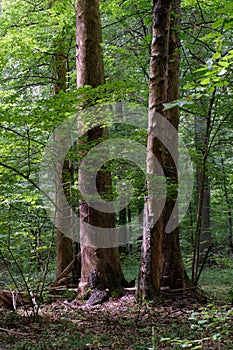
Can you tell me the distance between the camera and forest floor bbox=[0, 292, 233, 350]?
4465mm

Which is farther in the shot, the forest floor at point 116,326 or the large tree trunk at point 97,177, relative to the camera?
the large tree trunk at point 97,177

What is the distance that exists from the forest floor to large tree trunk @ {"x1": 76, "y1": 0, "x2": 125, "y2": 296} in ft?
1.79

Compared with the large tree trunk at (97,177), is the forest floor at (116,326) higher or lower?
lower

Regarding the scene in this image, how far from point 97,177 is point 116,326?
2896 mm

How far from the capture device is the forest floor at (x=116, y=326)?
176 inches

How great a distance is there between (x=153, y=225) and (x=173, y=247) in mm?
1255

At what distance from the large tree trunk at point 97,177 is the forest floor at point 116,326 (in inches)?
21.5

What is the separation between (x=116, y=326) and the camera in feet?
17.9

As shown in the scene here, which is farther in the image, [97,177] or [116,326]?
[97,177]

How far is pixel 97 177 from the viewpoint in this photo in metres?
7.42

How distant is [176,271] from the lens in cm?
733

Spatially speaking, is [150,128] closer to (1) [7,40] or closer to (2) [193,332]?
(2) [193,332]

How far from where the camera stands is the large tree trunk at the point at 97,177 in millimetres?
7398

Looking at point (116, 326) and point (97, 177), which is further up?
point (97, 177)
